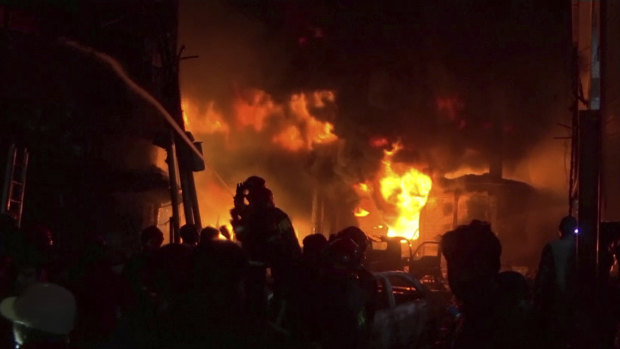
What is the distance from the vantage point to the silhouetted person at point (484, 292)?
4477 millimetres

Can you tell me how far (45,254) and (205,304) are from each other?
3477 millimetres

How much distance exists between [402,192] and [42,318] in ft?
116

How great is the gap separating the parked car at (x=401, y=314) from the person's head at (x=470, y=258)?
4025 millimetres

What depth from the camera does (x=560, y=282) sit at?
7332 mm

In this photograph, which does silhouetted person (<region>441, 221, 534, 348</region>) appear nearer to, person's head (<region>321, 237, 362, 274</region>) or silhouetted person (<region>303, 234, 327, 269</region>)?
person's head (<region>321, 237, 362, 274</region>)

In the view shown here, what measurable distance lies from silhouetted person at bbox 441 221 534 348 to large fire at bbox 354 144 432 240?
33.4m

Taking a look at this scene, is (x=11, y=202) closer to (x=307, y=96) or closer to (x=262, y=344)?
(x=262, y=344)

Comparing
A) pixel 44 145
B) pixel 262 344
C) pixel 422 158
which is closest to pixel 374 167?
pixel 422 158

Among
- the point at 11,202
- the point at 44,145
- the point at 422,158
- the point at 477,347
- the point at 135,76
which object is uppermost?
the point at 422,158

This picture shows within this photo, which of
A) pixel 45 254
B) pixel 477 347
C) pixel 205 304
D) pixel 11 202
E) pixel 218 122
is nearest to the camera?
pixel 205 304

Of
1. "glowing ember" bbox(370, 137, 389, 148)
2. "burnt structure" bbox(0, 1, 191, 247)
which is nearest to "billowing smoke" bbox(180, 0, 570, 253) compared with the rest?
"glowing ember" bbox(370, 137, 389, 148)

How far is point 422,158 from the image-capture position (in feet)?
127

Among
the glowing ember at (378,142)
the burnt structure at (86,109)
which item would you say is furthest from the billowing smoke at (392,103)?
the burnt structure at (86,109)

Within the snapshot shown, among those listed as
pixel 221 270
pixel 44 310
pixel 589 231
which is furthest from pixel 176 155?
pixel 221 270
